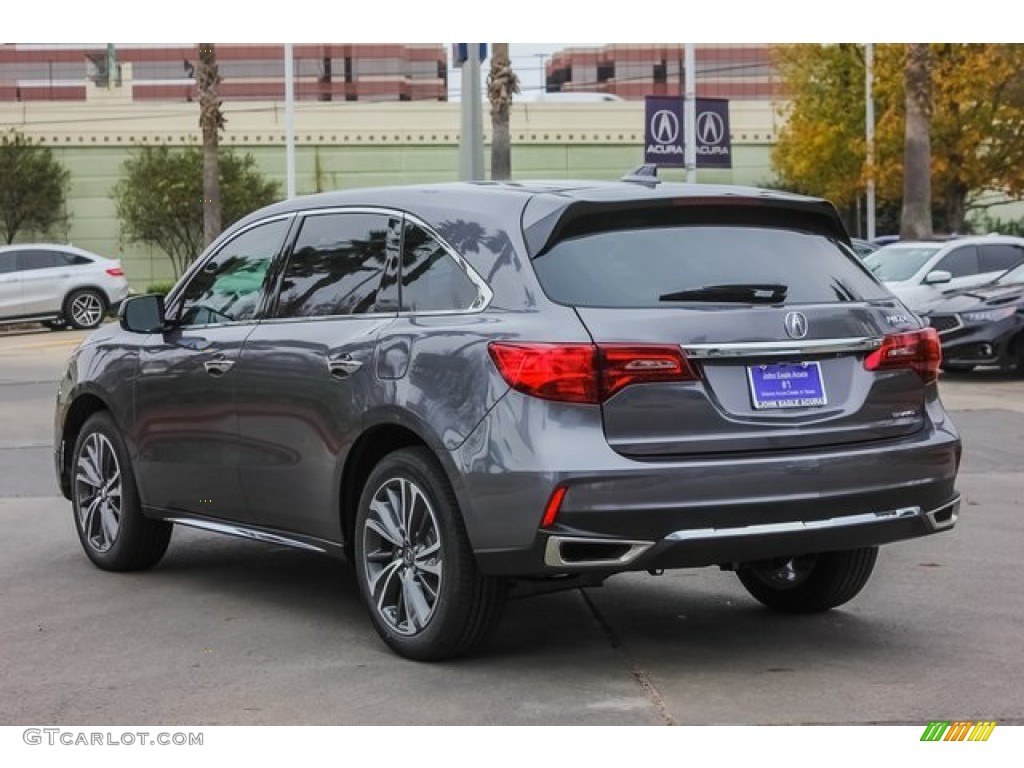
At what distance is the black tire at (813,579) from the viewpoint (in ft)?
22.6

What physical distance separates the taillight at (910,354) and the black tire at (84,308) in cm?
2646

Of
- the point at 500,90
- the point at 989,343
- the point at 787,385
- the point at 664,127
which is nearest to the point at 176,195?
the point at 500,90

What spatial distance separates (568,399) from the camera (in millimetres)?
5605

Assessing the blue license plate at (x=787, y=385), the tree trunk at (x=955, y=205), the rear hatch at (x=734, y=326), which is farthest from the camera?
the tree trunk at (x=955, y=205)

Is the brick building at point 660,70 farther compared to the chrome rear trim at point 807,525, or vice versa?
the brick building at point 660,70

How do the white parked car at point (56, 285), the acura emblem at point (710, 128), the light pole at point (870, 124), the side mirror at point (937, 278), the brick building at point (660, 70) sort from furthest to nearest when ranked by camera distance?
the brick building at point (660, 70) → the light pole at point (870, 124) → the white parked car at point (56, 285) → the acura emblem at point (710, 128) → the side mirror at point (937, 278)

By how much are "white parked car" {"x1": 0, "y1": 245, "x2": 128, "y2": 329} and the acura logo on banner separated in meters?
9.93

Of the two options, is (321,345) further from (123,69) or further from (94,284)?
(123,69)

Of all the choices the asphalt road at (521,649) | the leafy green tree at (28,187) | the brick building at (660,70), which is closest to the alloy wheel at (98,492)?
the asphalt road at (521,649)

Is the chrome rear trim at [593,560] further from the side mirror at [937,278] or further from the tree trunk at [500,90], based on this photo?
the tree trunk at [500,90]

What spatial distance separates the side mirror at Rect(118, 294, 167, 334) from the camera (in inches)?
305

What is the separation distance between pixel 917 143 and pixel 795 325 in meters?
26.3

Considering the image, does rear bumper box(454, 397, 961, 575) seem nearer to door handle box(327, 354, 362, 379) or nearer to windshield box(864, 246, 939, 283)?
door handle box(327, 354, 362, 379)

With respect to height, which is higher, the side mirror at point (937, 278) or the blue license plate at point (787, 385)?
the blue license plate at point (787, 385)
